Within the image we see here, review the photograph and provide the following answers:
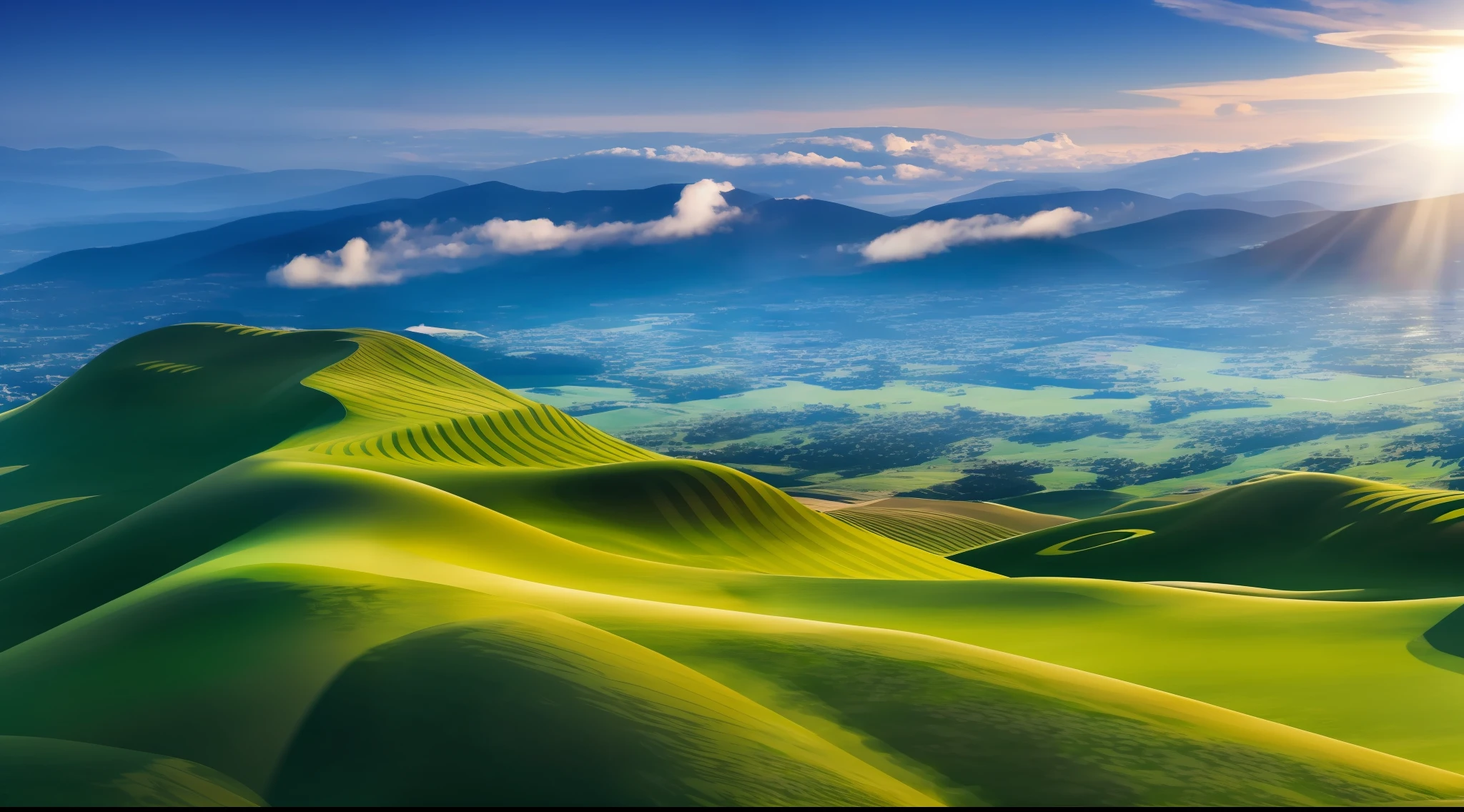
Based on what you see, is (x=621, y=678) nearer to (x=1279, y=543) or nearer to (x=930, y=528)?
(x=1279, y=543)

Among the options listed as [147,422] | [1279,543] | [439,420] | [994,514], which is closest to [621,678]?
[439,420]

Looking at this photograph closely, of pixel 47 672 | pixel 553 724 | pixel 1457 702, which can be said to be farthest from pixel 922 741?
pixel 1457 702

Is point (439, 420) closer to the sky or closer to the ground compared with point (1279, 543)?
closer to the sky

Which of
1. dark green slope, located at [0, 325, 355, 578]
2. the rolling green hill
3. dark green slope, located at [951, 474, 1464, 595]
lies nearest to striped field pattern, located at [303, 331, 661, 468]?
dark green slope, located at [0, 325, 355, 578]

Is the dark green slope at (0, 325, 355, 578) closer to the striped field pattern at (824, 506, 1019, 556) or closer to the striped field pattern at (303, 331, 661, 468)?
the striped field pattern at (303, 331, 661, 468)

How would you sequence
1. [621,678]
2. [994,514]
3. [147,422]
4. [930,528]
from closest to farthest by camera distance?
[621,678] < [147,422] < [930,528] < [994,514]

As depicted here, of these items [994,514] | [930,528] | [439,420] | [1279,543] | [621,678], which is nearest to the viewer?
[621,678]
